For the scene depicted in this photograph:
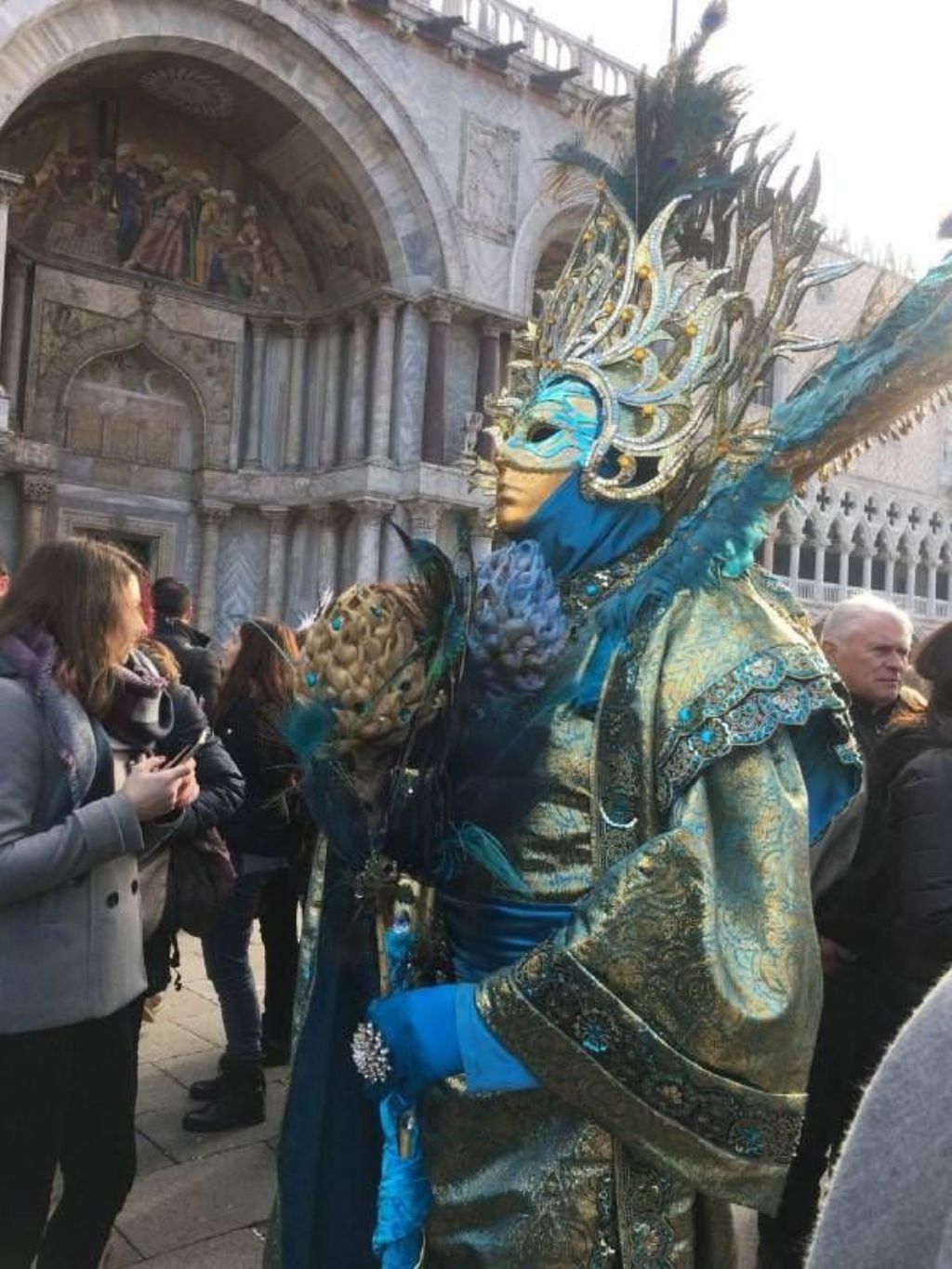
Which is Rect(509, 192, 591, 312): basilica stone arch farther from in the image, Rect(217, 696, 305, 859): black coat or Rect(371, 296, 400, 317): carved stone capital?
Rect(217, 696, 305, 859): black coat

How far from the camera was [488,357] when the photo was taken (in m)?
14.2

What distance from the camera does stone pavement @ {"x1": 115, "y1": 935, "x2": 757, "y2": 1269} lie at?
107 inches

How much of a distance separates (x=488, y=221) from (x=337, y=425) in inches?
136

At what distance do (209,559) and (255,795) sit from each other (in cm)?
A: 1086

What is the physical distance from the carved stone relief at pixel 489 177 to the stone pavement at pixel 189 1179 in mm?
12195


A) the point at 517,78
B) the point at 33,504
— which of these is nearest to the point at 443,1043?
the point at 33,504

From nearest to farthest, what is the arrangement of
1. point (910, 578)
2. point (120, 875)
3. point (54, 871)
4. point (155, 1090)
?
point (54, 871) < point (120, 875) < point (155, 1090) < point (910, 578)

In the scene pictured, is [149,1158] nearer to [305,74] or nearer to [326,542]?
[326,542]

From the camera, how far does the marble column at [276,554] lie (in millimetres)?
14500

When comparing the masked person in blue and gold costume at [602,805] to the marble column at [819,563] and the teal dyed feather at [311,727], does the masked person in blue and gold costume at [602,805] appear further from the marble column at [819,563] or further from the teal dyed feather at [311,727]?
the marble column at [819,563]

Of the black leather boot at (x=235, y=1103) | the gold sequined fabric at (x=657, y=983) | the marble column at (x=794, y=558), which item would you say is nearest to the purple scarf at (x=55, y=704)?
the gold sequined fabric at (x=657, y=983)

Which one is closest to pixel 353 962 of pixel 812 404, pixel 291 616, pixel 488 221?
pixel 812 404

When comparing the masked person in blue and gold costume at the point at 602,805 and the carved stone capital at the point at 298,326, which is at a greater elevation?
the carved stone capital at the point at 298,326

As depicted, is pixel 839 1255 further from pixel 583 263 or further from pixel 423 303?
pixel 423 303
